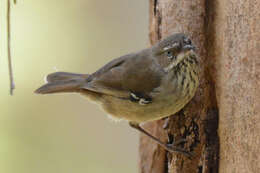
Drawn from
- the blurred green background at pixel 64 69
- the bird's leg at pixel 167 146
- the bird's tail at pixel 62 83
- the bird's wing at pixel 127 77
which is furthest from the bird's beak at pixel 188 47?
the blurred green background at pixel 64 69

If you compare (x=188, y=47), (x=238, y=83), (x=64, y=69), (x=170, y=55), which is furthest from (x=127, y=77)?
(x=64, y=69)

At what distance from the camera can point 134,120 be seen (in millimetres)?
3861

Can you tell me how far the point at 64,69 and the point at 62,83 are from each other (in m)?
2.33

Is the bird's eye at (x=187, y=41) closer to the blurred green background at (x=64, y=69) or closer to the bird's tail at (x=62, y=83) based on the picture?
the bird's tail at (x=62, y=83)

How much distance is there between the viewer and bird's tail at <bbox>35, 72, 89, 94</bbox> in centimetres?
391

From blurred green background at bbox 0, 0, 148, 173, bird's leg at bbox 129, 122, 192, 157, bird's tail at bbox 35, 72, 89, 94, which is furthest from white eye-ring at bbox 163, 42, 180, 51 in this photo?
blurred green background at bbox 0, 0, 148, 173

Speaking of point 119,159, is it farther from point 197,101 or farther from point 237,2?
point 237,2

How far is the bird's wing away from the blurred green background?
247 cm

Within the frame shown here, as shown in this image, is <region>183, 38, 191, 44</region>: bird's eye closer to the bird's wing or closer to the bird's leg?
the bird's wing

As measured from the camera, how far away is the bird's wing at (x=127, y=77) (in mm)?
3604

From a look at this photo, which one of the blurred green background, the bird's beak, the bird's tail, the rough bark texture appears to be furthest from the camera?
the blurred green background

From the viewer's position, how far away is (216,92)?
10.8 ft

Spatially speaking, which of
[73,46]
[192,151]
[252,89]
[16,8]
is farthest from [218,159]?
[16,8]

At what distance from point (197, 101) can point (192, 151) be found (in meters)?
0.42
